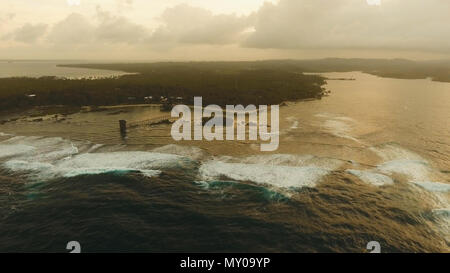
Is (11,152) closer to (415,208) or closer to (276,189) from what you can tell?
(276,189)

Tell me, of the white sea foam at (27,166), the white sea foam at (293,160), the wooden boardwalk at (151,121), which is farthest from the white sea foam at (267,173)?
the wooden boardwalk at (151,121)

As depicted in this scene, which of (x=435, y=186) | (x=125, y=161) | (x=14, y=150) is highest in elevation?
(x=14, y=150)

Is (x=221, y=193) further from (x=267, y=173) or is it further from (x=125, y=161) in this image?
(x=125, y=161)

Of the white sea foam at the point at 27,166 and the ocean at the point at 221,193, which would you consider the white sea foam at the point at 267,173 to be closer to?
the ocean at the point at 221,193

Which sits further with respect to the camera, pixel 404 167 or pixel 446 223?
pixel 404 167

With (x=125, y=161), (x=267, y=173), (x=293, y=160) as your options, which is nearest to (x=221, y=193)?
(x=267, y=173)
